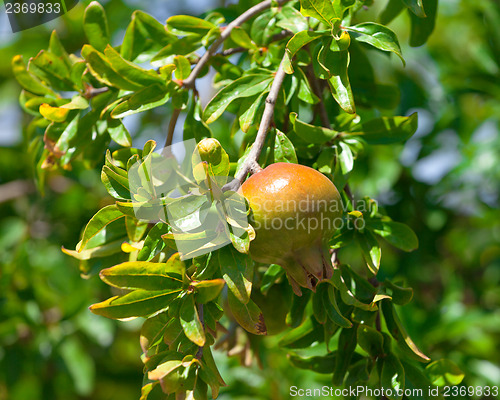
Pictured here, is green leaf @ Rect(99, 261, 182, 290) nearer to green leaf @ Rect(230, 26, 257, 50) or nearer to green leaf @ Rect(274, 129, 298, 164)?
green leaf @ Rect(274, 129, 298, 164)

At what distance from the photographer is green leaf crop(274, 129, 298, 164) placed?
3.17ft

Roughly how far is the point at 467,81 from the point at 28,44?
2.28m

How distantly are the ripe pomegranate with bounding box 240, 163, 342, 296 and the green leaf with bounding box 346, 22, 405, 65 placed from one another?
289mm

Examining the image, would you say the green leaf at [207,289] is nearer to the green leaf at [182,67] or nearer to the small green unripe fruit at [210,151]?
the small green unripe fruit at [210,151]

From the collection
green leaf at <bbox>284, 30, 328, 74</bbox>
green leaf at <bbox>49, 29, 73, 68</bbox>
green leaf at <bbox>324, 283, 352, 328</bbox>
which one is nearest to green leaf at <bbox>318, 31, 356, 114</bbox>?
green leaf at <bbox>284, 30, 328, 74</bbox>

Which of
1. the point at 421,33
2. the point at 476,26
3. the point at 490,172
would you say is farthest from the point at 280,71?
the point at 476,26

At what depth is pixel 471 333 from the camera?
83.2 inches

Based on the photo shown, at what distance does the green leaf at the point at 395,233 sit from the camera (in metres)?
1.07

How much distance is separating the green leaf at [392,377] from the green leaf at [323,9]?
662mm

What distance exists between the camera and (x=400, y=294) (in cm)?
104

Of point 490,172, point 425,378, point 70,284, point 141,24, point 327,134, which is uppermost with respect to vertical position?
point 141,24

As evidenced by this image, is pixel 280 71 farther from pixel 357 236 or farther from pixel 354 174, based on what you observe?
pixel 354 174

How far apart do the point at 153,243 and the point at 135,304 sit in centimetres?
11

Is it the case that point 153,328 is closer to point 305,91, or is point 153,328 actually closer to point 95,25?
point 305,91
